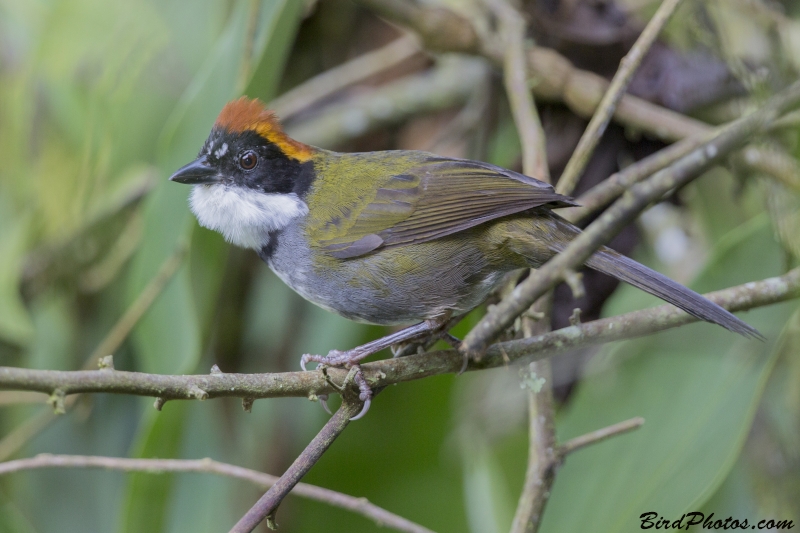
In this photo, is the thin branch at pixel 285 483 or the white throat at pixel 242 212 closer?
the thin branch at pixel 285 483

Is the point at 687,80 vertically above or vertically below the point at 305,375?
above

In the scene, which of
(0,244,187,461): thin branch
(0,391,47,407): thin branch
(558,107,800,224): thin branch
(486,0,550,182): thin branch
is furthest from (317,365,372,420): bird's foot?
(0,391,47,407): thin branch

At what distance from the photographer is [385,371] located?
2143 mm

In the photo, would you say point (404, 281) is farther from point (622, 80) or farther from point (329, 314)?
point (329, 314)

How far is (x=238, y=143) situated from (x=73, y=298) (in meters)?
2.25

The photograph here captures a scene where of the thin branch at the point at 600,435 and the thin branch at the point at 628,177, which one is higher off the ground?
the thin branch at the point at 628,177

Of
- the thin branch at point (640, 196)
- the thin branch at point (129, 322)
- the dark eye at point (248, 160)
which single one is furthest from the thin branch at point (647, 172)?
the thin branch at point (129, 322)

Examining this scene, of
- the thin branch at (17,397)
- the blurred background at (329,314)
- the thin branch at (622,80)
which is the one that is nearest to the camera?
the thin branch at (622,80)

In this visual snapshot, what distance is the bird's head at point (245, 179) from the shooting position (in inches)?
110

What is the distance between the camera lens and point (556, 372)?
11.1ft

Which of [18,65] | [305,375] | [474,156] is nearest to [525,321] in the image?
[305,375]

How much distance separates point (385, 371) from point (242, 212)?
0.97 m

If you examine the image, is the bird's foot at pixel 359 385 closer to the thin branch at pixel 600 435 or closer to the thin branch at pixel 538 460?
the thin branch at pixel 538 460

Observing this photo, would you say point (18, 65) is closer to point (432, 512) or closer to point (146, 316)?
point (146, 316)
